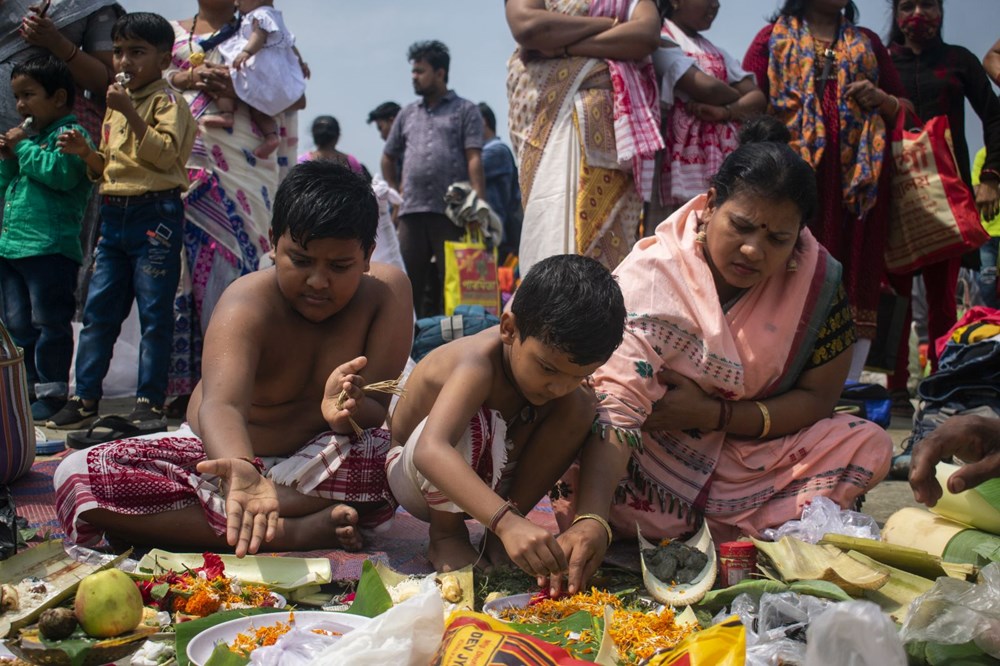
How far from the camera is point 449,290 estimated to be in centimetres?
760

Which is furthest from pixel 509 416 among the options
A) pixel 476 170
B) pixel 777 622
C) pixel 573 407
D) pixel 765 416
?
pixel 476 170

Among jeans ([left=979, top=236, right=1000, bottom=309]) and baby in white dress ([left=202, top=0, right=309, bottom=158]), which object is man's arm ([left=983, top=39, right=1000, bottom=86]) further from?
baby in white dress ([left=202, top=0, right=309, bottom=158])

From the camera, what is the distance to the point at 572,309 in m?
2.49

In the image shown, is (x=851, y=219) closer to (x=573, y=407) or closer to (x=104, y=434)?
(x=573, y=407)

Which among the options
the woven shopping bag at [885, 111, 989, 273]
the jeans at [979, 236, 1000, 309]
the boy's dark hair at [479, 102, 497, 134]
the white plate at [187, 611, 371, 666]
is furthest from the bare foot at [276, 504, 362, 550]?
the boy's dark hair at [479, 102, 497, 134]

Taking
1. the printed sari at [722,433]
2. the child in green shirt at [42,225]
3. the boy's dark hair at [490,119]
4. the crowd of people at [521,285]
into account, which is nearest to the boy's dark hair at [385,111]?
the boy's dark hair at [490,119]

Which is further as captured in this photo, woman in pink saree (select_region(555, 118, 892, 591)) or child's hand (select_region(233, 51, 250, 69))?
child's hand (select_region(233, 51, 250, 69))

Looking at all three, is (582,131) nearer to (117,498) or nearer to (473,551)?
(473,551)

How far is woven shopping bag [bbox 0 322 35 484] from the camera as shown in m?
3.42

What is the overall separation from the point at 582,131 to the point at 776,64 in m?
1.26

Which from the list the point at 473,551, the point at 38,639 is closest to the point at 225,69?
the point at 473,551

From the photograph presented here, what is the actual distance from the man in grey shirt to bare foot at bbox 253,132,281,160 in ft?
7.62

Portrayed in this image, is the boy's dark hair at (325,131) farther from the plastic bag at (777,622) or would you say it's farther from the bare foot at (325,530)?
the plastic bag at (777,622)

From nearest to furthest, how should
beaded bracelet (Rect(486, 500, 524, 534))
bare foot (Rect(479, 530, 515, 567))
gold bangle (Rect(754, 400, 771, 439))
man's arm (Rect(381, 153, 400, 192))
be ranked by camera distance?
1. beaded bracelet (Rect(486, 500, 524, 534))
2. bare foot (Rect(479, 530, 515, 567))
3. gold bangle (Rect(754, 400, 771, 439))
4. man's arm (Rect(381, 153, 400, 192))
